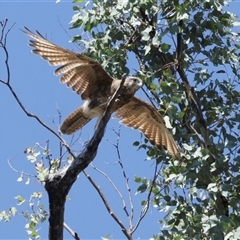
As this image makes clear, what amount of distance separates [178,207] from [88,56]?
1.39 m

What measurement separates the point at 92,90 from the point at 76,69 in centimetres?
25

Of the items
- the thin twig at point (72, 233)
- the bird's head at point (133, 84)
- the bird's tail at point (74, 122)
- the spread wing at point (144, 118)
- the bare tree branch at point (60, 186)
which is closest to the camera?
the bare tree branch at point (60, 186)

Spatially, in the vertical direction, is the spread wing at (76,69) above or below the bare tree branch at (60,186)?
above

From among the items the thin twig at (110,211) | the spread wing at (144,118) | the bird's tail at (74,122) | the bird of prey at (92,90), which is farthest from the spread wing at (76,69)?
the thin twig at (110,211)

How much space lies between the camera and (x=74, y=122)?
5516 mm

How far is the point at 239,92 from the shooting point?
4.89 m

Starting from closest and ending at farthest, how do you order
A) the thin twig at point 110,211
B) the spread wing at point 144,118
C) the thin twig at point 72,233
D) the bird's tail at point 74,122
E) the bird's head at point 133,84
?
the thin twig at point 72,233 < the thin twig at point 110,211 < the bird's head at point 133,84 < the bird's tail at point 74,122 < the spread wing at point 144,118

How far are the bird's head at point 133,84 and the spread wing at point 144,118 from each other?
0.40 meters

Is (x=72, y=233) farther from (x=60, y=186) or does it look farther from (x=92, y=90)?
(x=92, y=90)

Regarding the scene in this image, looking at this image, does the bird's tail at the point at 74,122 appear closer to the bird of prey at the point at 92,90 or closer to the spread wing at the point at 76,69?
the bird of prey at the point at 92,90

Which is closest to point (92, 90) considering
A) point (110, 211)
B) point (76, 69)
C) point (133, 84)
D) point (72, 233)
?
point (76, 69)

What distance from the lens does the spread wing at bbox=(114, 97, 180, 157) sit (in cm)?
562

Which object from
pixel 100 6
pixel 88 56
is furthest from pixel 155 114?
pixel 100 6

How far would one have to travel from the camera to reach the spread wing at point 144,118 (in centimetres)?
562
